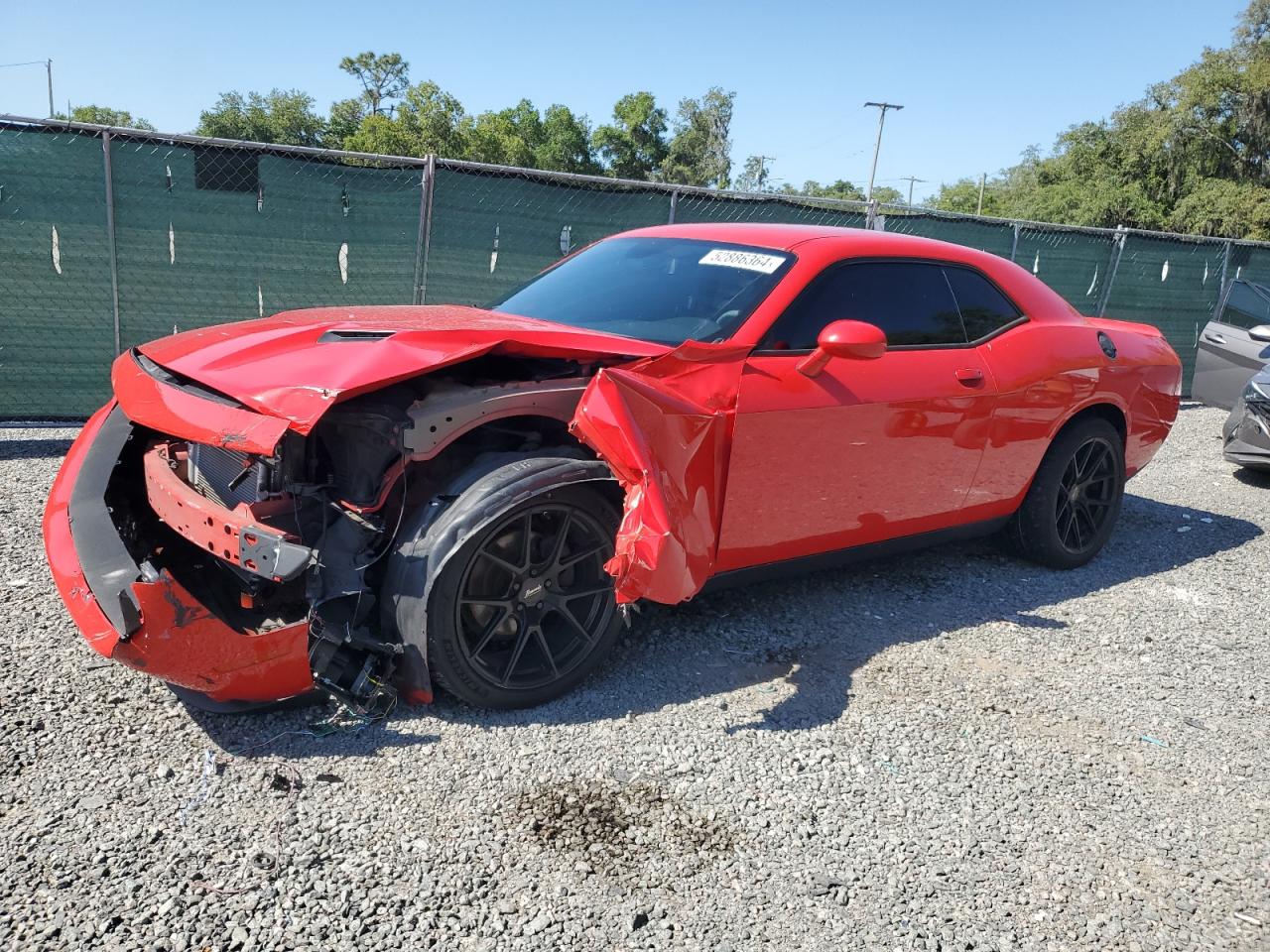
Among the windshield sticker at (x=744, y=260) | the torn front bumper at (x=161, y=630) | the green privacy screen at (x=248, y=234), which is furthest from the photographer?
the green privacy screen at (x=248, y=234)

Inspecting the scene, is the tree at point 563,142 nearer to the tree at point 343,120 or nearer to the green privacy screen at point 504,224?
the tree at point 343,120

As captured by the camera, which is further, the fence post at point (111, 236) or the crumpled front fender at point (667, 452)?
the fence post at point (111, 236)

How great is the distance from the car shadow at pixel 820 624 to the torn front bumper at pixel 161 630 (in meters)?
0.59

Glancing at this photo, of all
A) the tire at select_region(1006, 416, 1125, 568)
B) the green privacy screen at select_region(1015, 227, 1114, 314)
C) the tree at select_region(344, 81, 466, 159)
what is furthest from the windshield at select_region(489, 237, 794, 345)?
the tree at select_region(344, 81, 466, 159)

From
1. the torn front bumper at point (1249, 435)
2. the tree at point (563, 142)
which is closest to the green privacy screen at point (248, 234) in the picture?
the torn front bumper at point (1249, 435)

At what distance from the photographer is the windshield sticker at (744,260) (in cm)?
363

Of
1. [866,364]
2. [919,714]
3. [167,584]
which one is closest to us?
[167,584]

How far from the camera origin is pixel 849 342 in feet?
10.8

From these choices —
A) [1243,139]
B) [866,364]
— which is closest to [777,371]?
[866,364]

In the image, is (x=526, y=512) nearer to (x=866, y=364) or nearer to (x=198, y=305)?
(x=866, y=364)

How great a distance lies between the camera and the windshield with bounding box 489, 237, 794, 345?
3.47 meters

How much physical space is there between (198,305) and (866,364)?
5337 mm

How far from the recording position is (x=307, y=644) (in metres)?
2.73

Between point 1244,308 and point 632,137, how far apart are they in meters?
68.0
